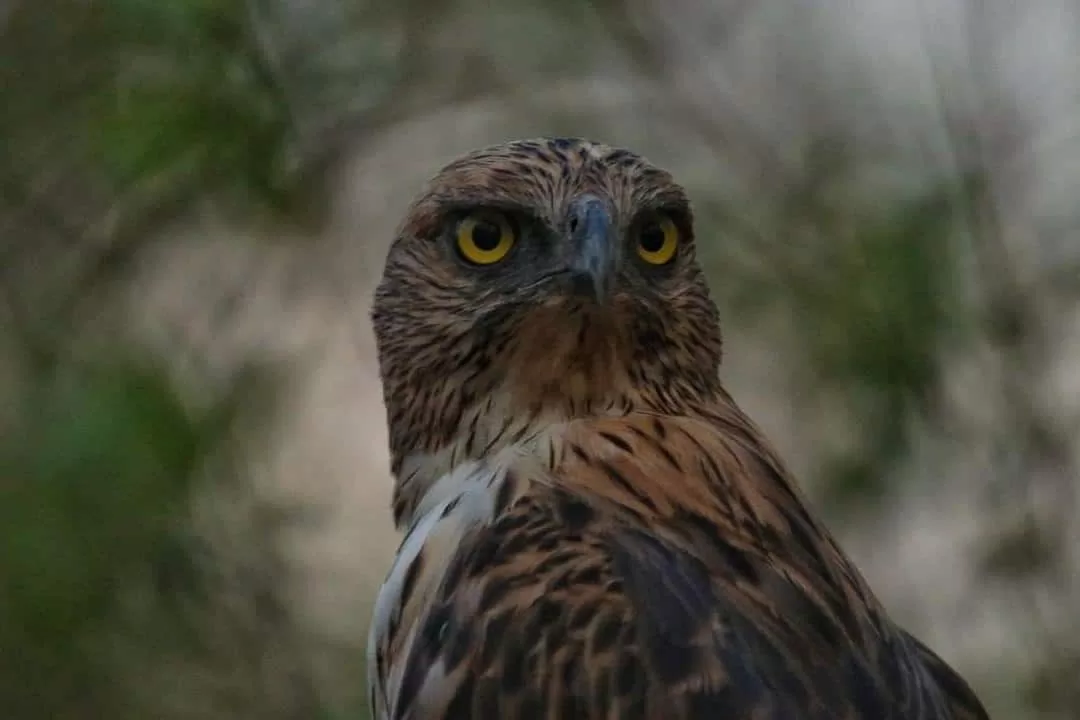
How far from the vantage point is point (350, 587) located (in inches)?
176

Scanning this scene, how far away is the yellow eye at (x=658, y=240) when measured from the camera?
2.53 meters

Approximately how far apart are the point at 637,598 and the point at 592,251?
1.67 feet

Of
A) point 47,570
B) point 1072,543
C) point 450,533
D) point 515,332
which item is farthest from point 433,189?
point 1072,543

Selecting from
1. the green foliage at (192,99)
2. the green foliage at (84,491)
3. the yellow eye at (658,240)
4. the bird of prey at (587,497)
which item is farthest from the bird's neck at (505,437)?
the green foliage at (192,99)

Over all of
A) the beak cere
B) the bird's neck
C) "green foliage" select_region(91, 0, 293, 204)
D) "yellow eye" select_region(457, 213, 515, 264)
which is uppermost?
"green foliage" select_region(91, 0, 293, 204)

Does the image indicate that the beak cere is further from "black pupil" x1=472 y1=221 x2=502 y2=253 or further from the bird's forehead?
"black pupil" x1=472 y1=221 x2=502 y2=253

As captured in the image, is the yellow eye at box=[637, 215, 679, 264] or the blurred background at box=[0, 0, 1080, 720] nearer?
the yellow eye at box=[637, 215, 679, 264]

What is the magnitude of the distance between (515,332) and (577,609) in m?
0.54

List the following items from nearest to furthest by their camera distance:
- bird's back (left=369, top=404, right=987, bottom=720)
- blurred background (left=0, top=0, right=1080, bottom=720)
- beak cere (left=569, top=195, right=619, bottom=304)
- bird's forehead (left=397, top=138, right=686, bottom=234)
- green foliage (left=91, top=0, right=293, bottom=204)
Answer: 1. bird's back (left=369, top=404, right=987, bottom=720)
2. beak cere (left=569, top=195, right=619, bottom=304)
3. bird's forehead (left=397, top=138, right=686, bottom=234)
4. green foliage (left=91, top=0, right=293, bottom=204)
5. blurred background (left=0, top=0, right=1080, bottom=720)

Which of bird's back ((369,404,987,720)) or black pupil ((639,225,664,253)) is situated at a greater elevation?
black pupil ((639,225,664,253))

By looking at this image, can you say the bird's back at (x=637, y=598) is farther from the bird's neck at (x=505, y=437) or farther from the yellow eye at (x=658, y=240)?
the yellow eye at (x=658, y=240)

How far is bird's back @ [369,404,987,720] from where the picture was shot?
2010mm

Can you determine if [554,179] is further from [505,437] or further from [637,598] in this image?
[637,598]

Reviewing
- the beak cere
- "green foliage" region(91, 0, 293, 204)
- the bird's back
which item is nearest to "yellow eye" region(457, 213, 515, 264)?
the beak cere
